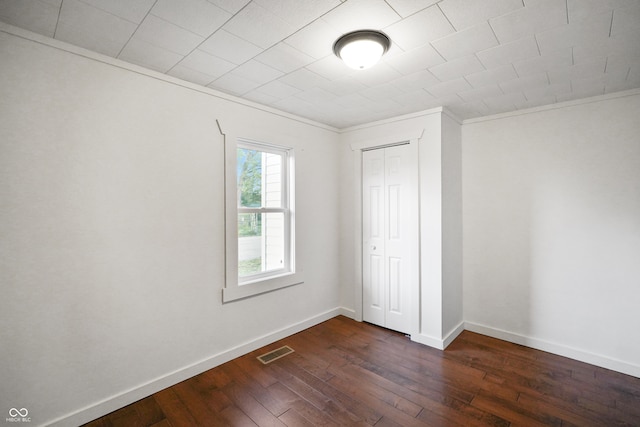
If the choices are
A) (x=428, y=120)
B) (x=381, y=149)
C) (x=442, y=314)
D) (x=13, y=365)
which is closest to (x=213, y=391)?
(x=13, y=365)

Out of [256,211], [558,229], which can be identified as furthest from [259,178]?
[558,229]

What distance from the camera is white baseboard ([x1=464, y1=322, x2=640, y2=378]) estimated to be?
2.70 m

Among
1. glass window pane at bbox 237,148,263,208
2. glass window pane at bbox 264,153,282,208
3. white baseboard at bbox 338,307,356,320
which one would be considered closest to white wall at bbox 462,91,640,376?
white baseboard at bbox 338,307,356,320

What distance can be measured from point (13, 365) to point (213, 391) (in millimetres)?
1270

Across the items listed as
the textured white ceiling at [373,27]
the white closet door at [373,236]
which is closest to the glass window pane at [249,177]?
the textured white ceiling at [373,27]

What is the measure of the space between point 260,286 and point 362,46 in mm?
2366

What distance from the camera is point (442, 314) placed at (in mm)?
3152

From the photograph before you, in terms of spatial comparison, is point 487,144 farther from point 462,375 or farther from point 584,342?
point 462,375

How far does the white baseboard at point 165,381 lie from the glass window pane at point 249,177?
4.71ft

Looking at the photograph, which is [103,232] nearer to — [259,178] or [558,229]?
[259,178]

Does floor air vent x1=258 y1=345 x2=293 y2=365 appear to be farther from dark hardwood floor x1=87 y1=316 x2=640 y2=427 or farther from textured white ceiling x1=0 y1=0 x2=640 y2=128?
textured white ceiling x1=0 y1=0 x2=640 y2=128

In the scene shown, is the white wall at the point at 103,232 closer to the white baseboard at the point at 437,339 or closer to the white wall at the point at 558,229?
the white baseboard at the point at 437,339

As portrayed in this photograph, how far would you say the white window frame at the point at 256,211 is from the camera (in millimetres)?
2844

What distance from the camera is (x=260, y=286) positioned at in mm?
3105
